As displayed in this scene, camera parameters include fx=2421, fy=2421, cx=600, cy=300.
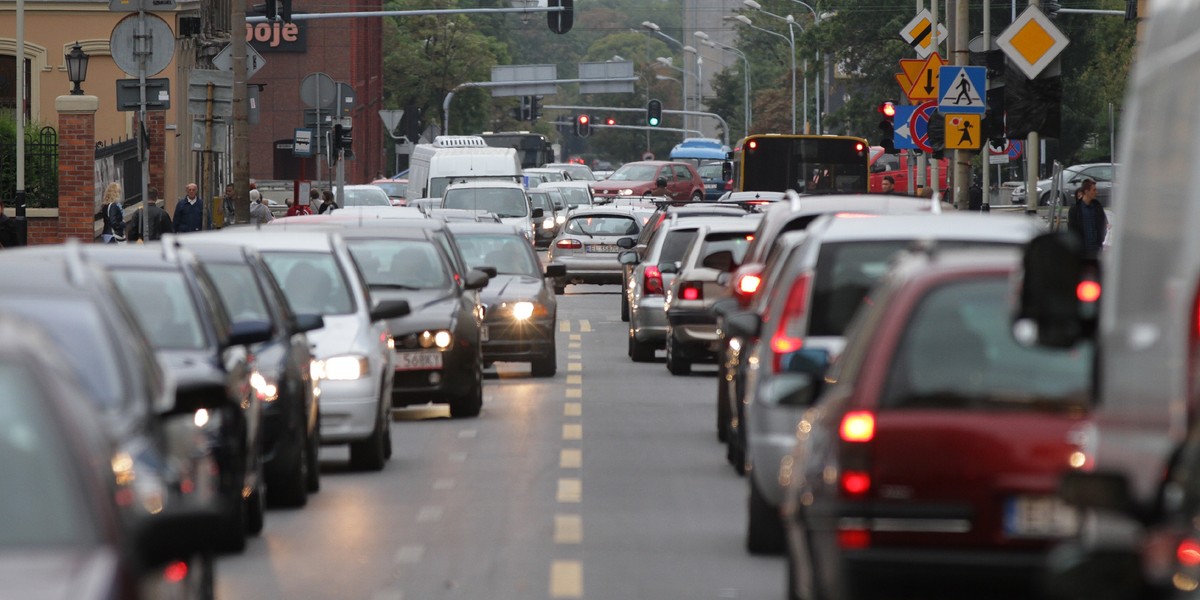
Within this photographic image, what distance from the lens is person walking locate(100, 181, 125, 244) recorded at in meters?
34.9

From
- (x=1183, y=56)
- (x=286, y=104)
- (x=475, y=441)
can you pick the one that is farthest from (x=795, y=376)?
(x=286, y=104)

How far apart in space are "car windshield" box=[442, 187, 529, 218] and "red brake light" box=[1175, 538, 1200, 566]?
40.2m

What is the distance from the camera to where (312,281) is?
16.2m

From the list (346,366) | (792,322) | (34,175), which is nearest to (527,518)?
(792,322)

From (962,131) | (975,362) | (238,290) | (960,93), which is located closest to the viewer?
(975,362)

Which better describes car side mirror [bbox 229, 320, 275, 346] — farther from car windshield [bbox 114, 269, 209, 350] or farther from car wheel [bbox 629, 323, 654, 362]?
car wheel [bbox 629, 323, 654, 362]

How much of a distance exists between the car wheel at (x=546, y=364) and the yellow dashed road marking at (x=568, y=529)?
10743mm

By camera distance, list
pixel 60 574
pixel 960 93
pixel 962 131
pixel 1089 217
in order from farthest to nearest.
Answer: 1. pixel 1089 217
2. pixel 962 131
3. pixel 960 93
4. pixel 60 574

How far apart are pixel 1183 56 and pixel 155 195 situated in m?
39.8

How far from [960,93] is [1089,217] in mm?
3950

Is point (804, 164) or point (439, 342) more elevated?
point (804, 164)

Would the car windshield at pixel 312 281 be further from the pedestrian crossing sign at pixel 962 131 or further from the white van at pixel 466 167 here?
the white van at pixel 466 167

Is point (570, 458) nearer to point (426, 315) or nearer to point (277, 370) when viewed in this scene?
point (426, 315)

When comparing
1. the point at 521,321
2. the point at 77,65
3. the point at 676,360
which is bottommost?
the point at 676,360
